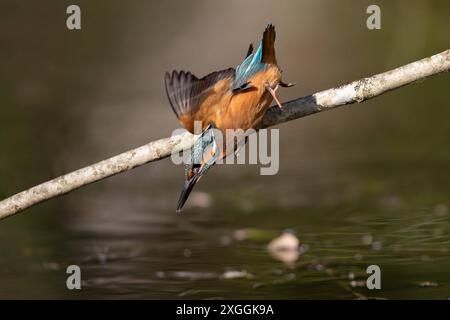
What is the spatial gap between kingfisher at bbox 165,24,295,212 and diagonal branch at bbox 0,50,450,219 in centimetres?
11

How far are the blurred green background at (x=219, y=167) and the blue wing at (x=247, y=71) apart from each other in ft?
3.00

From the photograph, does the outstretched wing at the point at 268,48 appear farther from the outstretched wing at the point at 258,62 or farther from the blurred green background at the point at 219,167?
the blurred green background at the point at 219,167

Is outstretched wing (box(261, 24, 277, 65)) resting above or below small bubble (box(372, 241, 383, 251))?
above

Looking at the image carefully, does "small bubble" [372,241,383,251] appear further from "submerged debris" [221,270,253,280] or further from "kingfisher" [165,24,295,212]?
"kingfisher" [165,24,295,212]

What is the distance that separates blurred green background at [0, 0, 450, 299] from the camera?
178 inches

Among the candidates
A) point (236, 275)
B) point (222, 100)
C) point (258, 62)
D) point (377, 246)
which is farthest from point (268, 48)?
point (377, 246)

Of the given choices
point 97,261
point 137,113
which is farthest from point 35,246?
point 137,113

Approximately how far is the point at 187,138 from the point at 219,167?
3.03m

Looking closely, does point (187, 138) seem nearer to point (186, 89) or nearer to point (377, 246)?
point (186, 89)

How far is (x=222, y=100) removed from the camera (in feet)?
13.1

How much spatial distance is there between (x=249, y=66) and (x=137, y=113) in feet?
13.0

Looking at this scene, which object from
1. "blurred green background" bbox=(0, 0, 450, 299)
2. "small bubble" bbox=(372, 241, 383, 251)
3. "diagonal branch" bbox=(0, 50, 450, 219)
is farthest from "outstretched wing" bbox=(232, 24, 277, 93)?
"small bubble" bbox=(372, 241, 383, 251)

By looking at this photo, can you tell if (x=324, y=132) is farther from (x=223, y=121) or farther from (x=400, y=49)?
(x=223, y=121)

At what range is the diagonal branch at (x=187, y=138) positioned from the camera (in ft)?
12.5
